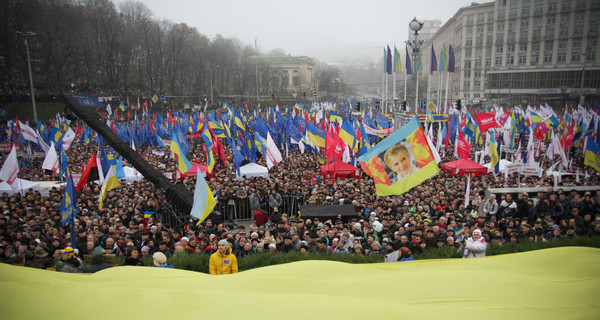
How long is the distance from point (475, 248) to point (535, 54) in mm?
75676

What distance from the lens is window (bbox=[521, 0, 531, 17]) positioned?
67.5 m

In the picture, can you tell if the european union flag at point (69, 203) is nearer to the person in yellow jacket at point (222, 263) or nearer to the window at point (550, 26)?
the person in yellow jacket at point (222, 263)

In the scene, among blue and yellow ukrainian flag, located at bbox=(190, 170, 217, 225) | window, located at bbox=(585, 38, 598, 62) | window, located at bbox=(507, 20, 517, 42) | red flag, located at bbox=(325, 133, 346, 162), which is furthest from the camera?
window, located at bbox=(507, 20, 517, 42)

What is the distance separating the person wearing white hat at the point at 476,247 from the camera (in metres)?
6.80

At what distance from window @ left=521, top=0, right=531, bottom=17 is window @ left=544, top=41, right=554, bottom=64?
19.9 ft

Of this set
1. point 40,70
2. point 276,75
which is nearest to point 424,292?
point 40,70

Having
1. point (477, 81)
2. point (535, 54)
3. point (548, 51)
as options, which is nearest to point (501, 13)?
point (535, 54)

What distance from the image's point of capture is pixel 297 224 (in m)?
10.3

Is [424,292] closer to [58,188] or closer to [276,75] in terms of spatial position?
[58,188]

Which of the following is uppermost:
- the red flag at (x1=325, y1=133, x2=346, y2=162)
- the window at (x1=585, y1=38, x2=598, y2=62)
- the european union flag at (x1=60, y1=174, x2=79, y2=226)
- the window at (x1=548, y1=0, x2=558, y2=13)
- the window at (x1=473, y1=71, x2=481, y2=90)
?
the window at (x1=548, y1=0, x2=558, y2=13)

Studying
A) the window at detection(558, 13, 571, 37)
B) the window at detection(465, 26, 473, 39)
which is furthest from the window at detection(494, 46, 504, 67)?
the window at detection(558, 13, 571, 37)

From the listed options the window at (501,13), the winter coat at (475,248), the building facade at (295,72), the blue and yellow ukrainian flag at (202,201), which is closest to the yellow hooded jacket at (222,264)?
the blue and yellow ukrainian flag at (202,201)

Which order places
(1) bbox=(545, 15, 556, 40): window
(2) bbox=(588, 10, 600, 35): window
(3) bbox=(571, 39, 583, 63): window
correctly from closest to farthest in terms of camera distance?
(2) bbox=(588, 10, 600, 35): window → (3) bbox=(571, 39, 583, 63): window → (1) bbox=(545, 15, 556, 40): window

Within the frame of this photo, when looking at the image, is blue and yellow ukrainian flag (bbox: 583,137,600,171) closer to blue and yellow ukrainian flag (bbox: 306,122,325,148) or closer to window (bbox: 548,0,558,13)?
blue and yellow ukrainian flag (bbox: 306,122,325,148)
